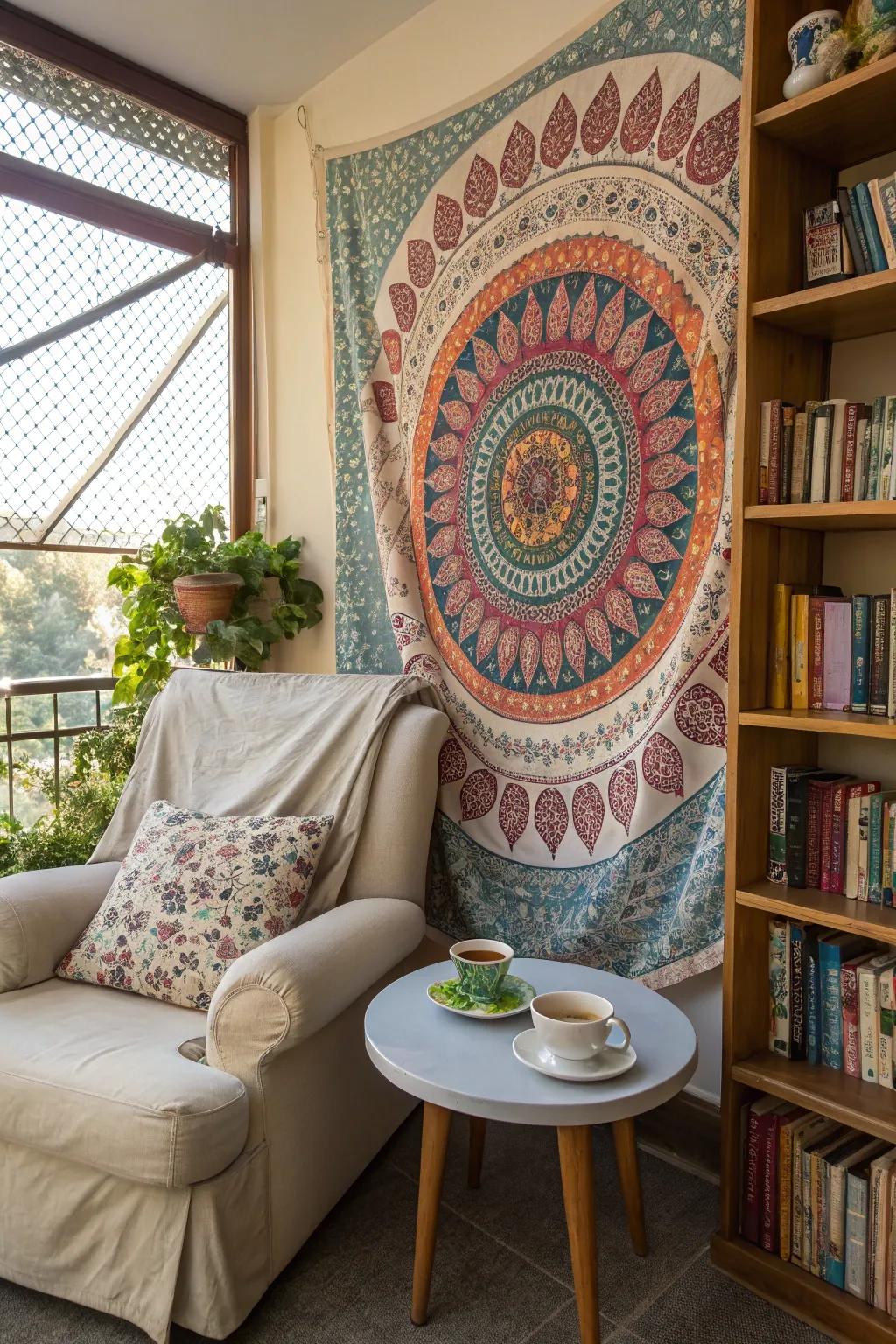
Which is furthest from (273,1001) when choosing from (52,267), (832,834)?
(52,267)

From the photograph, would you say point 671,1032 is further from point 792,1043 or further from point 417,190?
point 417,190

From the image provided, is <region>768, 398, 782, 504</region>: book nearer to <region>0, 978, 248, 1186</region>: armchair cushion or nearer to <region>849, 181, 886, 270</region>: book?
<region>849, 181, 886, 270</region>: book

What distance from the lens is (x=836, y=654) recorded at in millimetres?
1493

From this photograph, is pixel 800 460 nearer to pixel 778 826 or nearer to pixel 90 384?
pixel 778 826

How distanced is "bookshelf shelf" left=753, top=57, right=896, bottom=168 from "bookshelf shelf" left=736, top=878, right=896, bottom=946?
3.94ft

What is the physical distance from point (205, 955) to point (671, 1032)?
0.88 metres

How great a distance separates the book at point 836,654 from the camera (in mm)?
1475

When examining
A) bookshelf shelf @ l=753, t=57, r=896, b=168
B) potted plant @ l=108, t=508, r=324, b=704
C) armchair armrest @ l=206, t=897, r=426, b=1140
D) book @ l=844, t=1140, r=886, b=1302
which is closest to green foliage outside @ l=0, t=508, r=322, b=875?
potted plant @ l=108, t=508, r=324, b=704

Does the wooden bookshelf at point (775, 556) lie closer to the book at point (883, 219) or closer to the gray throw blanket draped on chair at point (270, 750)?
the book at point (883, 219)

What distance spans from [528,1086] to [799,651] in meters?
0.81

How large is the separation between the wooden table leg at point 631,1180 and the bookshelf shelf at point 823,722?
740 millimetres

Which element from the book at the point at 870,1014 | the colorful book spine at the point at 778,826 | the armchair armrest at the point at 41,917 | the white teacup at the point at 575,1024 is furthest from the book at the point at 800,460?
the armchair armrest at the point at 41,917

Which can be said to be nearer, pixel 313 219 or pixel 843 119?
pixel 843 119

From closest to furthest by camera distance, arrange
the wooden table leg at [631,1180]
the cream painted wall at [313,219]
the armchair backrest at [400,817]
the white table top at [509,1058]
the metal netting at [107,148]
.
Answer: the white table top at [509,1058], the wooden table leg at [631,1180], the armchair backrest at [400,817], the cream painted wall at [313,219], the metal netting at [107,148]
